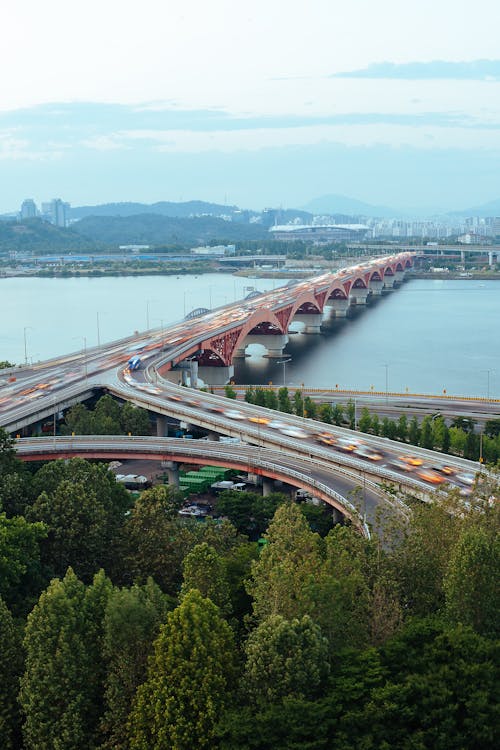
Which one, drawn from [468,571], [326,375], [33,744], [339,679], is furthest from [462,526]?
[326,375]

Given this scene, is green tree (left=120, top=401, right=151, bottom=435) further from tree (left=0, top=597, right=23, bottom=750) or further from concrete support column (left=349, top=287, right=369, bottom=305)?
concrete support column (left=349, top=287, right=369, bottom=305)

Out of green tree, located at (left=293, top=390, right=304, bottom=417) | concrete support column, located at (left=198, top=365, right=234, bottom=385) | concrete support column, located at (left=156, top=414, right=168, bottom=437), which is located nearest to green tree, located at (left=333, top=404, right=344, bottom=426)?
green tree, located at (left=293, top=390, right=304, bottom=417)

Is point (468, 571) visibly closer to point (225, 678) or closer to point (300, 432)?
point (225, 678)

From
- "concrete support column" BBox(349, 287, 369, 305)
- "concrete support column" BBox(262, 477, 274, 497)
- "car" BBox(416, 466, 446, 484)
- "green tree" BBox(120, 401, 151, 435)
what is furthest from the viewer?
"concrete support column" BBox(349, 287, 369, 305)

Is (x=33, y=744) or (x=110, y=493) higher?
(x=110, y=493)

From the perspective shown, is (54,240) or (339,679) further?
(54,240)

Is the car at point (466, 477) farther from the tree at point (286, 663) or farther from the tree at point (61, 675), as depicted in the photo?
the tree at point (61, 675)
